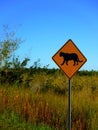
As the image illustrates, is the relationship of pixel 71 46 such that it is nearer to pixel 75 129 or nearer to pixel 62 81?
pixel 75 129

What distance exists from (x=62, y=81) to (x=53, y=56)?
44.3 ft

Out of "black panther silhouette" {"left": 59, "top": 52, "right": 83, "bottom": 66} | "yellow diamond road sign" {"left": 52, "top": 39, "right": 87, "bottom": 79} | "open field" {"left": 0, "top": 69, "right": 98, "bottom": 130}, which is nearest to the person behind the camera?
"black panther silhouette" {"left": 59, "top": 52, "right": 83, "bottom": 66}

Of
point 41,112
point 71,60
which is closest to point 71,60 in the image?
point 71,60

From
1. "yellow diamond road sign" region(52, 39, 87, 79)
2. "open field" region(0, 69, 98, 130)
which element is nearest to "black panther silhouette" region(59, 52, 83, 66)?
"yellow diamond road sign" region(52, 39, 87, 79)

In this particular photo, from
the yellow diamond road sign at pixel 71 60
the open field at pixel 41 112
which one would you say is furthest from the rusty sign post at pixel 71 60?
the open field at pixel 41 112

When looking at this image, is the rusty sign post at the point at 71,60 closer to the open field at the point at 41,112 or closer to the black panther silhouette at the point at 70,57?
the black panther silhouette at the point at 70,57

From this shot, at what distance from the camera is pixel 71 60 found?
1248 cm

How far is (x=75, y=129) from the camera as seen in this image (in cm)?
1362

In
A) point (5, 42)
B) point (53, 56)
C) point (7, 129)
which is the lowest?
point (7, 129)

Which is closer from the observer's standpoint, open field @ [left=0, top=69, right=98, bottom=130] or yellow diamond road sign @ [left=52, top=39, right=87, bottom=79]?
yellow diamond road sign @ [left=52, top=39, right=87, bottom=79]

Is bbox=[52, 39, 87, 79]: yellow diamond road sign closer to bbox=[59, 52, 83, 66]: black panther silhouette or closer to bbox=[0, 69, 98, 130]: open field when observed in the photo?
bbox=[59, 52, 83, 66]: black panther silhouette

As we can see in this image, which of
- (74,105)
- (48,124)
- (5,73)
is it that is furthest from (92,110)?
(5,73)

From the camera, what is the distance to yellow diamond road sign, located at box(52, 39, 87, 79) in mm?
12586

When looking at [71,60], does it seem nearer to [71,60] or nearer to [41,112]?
[71,60]
